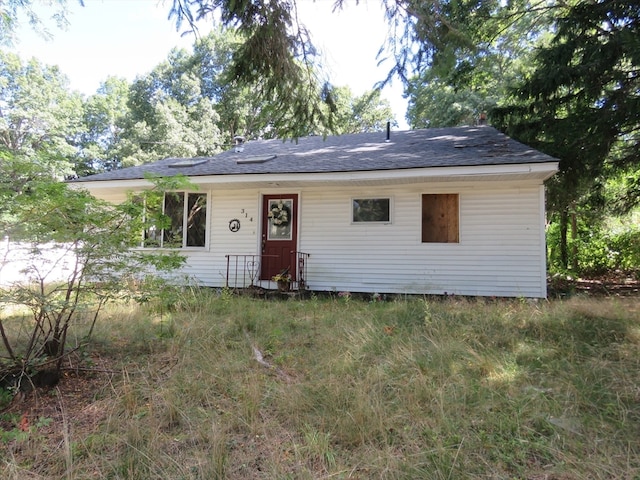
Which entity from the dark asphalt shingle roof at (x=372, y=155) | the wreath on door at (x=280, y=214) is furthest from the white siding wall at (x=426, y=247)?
the dark asphalt shingle roof at (x=372, y=155)

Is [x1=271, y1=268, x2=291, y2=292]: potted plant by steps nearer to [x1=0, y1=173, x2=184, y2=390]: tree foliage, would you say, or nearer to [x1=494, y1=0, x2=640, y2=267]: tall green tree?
[x1=0, y1=173, x2=184, y2=390]: tree foliage

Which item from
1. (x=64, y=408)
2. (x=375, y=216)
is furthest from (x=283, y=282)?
(x=64, y=408)

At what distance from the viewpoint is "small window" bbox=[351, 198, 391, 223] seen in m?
7.91

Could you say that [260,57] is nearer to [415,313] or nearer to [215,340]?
[215,340]

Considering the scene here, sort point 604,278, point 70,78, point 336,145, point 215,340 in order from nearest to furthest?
point 215,340, point 336,145, point 604,278, point 70,78

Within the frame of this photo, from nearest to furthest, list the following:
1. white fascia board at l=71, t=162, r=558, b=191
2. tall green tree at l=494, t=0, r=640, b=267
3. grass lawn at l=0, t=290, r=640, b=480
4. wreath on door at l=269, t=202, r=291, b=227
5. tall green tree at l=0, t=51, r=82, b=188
Result: grass lawn at l=0, t=290, r=640, b=480 → white fascia board at l=71, t=162, r=558, b=191 → tall green tree at l=494, t=0, r=640, b=267 → wreath on door at l=269, t=202, r=291, b=227 → tall green tree at l=0, t=51, r=82, b=188

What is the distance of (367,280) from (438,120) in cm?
1489

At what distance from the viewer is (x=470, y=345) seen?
389 centimetres

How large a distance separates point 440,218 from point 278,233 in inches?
147

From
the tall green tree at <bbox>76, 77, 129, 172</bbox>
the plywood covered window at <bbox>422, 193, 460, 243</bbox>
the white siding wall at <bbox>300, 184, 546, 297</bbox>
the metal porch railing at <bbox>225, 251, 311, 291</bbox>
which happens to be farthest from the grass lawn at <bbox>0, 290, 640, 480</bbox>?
the tall green tree at <bbox>76, 77, 129, 172</bbox>

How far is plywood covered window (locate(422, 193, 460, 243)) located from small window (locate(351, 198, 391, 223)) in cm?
80

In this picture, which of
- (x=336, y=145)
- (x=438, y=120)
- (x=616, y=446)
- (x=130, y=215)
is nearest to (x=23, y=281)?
(x=130, y=215)

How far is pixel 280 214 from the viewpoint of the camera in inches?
337

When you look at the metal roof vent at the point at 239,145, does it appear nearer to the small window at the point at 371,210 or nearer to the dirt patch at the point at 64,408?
the small window at the point at 371,210
